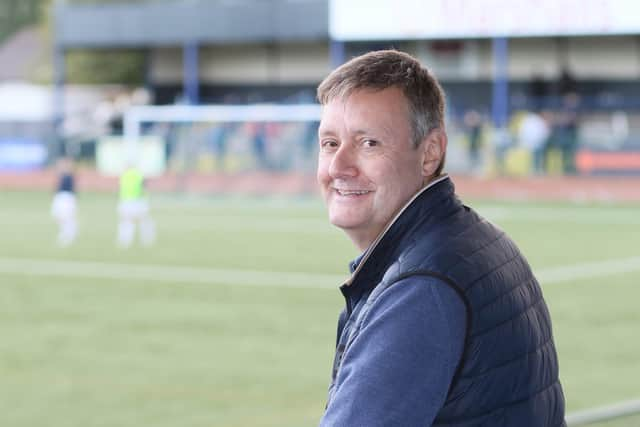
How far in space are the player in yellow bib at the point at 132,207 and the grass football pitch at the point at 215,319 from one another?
366mm

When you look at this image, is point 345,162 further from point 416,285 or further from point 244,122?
point 244,122

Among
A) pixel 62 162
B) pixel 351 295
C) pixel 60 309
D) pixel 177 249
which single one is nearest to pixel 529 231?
pixel 177 249

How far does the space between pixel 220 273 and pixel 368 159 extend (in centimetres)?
1444

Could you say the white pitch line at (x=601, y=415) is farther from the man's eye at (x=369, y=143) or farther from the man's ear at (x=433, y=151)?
the man's eye at (x=369, y=143)

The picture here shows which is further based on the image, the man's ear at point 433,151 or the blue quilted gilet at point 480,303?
the man's ear at point 433,151

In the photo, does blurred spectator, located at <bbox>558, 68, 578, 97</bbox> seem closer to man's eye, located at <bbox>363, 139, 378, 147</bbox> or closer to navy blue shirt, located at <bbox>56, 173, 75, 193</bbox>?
navy blue shirt, located at <bbox>56, 173, 75, 193</bbox>

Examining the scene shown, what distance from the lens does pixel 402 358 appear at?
2.05 metres

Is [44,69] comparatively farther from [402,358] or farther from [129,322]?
[402,358]

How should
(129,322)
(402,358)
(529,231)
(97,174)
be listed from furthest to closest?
(97,174)
(529,231)
(129,322)
(402,358)

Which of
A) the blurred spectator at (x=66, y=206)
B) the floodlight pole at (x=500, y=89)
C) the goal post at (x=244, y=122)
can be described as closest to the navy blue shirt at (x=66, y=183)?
the blurred spectator at (x=66, y=206)

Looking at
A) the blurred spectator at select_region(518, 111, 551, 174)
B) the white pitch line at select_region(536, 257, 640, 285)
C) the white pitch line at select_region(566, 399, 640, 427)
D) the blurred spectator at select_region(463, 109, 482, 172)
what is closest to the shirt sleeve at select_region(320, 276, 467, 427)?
the white pitch line at select_region(566, 399, 640, 427)

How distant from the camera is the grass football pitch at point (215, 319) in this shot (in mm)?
8883

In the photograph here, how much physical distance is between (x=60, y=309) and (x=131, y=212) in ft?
25.0

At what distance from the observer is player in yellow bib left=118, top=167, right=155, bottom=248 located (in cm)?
2102
